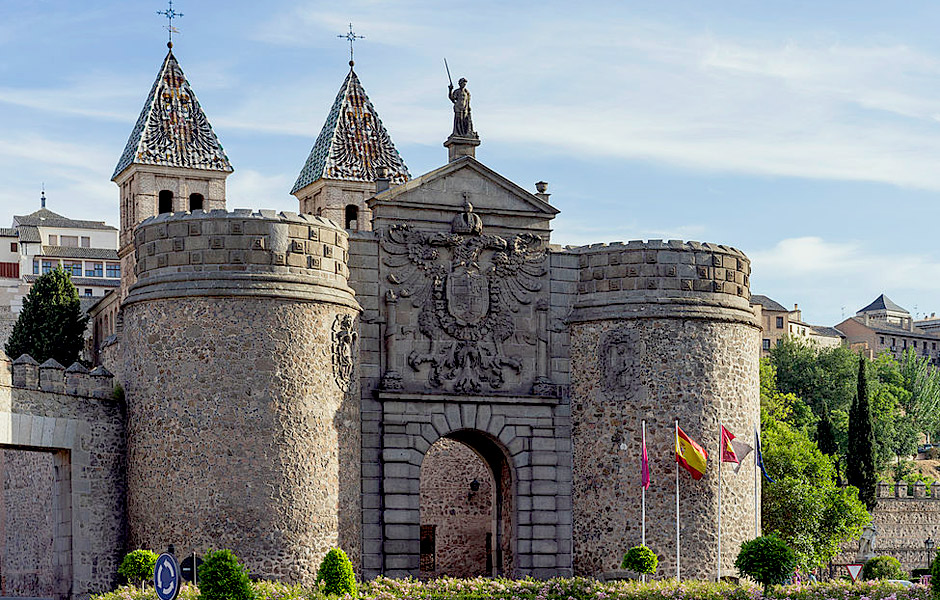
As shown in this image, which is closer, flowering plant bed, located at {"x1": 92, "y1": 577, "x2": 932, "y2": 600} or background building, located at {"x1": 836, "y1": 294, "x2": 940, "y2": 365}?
flowering plant bed, located at {"x1": 92, "y1": 577, "x2": 932, "y2": 600}

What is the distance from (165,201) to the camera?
192ft

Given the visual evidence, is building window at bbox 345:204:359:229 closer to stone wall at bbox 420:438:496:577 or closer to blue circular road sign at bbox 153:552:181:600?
stone wall at bbox 420:438:496:577

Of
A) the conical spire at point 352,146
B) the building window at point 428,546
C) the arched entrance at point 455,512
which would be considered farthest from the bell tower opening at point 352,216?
the building window at point 428,546

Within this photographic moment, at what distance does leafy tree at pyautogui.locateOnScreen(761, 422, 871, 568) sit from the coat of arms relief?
806 inches

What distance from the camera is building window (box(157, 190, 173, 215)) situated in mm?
58438

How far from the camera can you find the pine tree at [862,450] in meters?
78.2

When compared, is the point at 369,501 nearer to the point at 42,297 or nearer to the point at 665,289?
the point at 665,289

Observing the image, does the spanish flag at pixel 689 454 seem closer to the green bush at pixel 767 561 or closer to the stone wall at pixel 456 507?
the green bush at pixel 767 561

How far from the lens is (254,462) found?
124 ft

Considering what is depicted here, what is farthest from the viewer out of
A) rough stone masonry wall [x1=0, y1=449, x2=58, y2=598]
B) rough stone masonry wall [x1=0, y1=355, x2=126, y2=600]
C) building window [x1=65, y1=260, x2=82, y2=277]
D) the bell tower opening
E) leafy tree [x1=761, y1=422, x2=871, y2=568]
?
building window [x1=65, y1=260, x2=82, y2=277]

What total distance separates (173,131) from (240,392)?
74.4ft

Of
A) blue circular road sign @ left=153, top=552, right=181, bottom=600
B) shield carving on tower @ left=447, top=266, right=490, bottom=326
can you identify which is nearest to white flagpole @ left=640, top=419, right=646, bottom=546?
shield carving on tower @ left=447, top=266, right=490, bottom=326

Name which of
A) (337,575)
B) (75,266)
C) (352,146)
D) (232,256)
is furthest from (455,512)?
(75,266)

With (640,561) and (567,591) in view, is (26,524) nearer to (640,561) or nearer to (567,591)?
(640,561)
